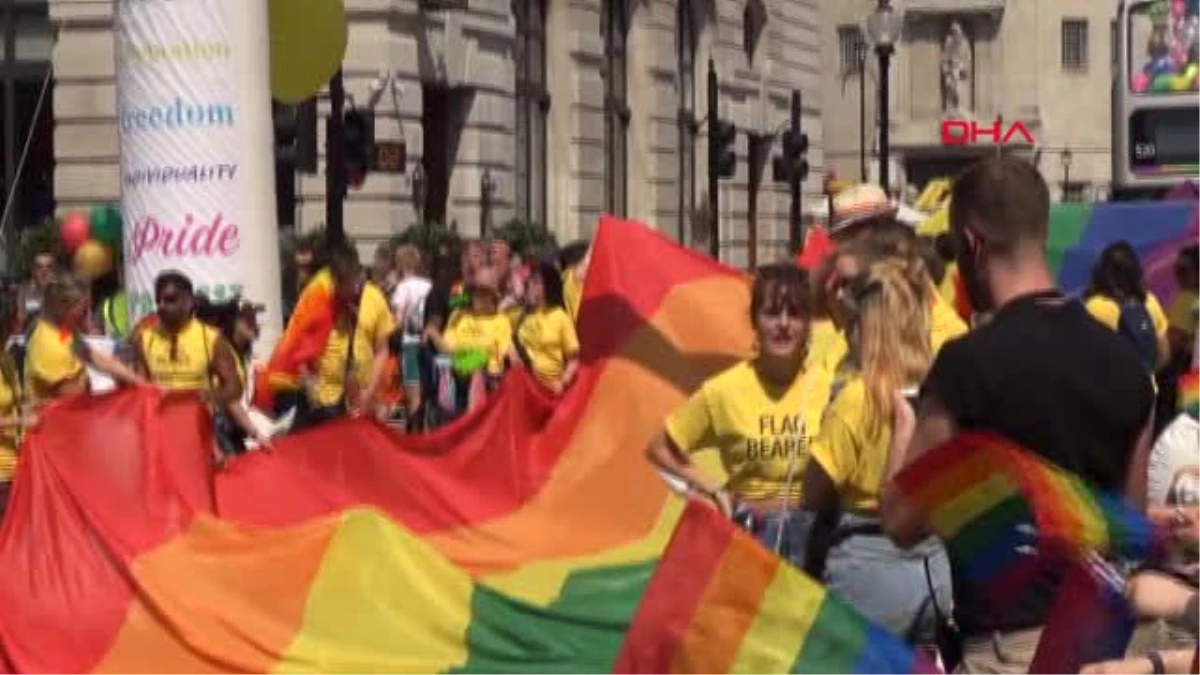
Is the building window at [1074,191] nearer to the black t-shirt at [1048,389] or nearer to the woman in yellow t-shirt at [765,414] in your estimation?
the woman in yellow t-shirt at [765,414]

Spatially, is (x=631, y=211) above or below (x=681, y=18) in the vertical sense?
below

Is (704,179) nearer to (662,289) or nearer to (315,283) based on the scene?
(315,283)

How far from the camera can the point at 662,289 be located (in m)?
12.7

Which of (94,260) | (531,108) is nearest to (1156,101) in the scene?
(94,260)

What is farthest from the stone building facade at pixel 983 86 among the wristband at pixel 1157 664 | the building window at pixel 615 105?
the wristband at pixel 1157 664

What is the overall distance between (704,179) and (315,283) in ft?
91.4

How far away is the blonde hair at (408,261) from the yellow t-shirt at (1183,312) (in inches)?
348

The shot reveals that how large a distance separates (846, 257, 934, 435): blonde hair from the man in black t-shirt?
1640mm

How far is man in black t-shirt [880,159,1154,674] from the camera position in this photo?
5875 mm

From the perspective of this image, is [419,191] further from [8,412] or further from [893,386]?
[893,386]

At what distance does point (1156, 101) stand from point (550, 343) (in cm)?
873

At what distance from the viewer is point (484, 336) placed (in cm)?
2020

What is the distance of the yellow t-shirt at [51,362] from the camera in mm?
15203

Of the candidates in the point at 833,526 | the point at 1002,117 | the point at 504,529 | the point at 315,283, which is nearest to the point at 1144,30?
the point at 315,283
